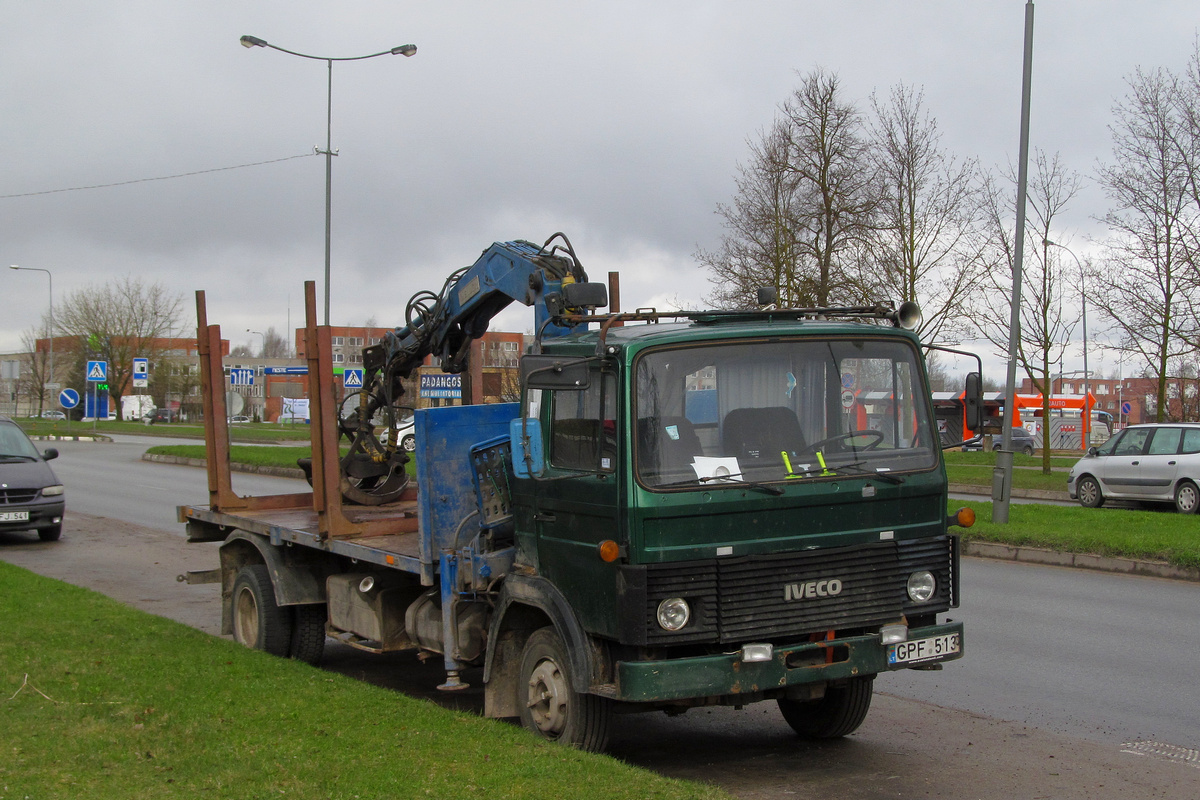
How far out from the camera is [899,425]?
18.7ft

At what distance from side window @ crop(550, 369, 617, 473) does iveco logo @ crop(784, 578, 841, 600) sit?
996 mm

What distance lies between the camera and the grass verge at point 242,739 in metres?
4.78

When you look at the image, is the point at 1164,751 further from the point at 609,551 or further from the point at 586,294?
the point at 586,294

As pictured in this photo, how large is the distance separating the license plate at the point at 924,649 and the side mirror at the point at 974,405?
1.12 metres

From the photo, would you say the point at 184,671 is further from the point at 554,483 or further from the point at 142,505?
the point at 142,505

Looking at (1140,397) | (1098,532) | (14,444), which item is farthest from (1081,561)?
(1140,397)

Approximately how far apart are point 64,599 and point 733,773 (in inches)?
271

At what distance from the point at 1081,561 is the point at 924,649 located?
8.58m

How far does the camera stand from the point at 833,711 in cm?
620

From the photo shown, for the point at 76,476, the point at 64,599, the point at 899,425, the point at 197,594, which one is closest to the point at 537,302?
the point at 899,425

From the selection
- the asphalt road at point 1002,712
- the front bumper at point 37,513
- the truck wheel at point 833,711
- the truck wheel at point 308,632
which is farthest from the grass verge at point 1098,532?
the front bumper at point 37,513

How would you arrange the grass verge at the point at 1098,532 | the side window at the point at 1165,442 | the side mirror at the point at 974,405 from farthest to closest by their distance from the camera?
the side window at the point at 1165,442 → the grass verge at the point at 1098,532 → the side mirror at the point at 974,405

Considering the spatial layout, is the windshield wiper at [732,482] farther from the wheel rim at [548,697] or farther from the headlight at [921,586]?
the wheel rim at [548,697]

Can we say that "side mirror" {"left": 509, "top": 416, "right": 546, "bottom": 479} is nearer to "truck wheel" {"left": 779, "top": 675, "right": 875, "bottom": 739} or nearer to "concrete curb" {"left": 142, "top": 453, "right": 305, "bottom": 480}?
"truck wheel" {"left": 779, "top": 675, "right": 875, "bottom": 739}
